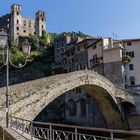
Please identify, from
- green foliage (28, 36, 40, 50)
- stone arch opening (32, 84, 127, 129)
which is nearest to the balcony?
stone arch opening (32, 84, 127, 129)

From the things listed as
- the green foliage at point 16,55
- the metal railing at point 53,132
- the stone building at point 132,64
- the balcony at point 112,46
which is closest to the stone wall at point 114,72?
the stone building at point 132,64

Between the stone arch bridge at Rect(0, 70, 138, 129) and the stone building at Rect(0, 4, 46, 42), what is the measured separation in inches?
1796

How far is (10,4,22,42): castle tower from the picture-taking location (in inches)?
2778

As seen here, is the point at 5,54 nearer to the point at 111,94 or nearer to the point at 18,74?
the point at 111,94

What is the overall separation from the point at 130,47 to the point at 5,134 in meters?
28.0

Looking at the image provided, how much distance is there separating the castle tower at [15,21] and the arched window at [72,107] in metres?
34.1

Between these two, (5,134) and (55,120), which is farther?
(55,120)

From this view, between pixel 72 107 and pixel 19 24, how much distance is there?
39.7m

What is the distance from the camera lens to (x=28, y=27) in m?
75.5

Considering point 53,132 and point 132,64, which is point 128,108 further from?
point 53,132

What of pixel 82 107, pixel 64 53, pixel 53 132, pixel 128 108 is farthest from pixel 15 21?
pixel 53 132

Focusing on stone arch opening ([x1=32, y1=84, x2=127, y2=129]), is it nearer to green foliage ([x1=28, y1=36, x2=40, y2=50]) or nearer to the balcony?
the balcony

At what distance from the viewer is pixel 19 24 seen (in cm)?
7369

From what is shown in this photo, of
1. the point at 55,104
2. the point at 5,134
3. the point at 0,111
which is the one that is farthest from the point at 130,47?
the point at 5,134
